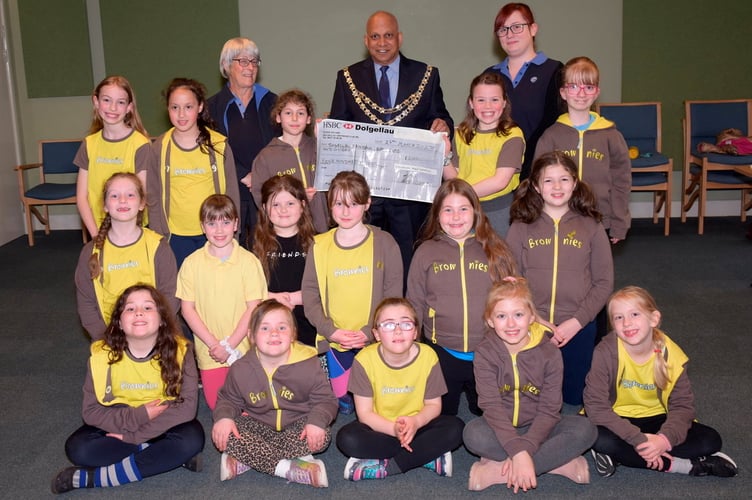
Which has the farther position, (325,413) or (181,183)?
(181,183)

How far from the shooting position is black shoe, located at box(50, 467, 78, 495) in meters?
3.05

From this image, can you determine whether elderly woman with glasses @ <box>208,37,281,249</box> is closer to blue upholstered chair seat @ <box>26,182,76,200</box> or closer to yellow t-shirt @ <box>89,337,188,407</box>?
yellow t-shirt @ <box>89,337,188,407</box>

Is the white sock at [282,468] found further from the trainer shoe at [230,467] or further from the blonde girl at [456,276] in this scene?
the blonde girl at [456,276]

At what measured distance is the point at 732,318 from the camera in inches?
197

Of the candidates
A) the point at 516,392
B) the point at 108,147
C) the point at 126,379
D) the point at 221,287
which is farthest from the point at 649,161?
the point at 126,379

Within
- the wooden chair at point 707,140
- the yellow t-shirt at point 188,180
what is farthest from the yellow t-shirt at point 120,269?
the wooden chair at point 707,140

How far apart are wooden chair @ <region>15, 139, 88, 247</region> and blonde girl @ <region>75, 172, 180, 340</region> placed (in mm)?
4276

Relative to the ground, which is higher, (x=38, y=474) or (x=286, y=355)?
(x=286, y=355)

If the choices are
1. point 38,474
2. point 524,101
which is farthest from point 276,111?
point 38,474

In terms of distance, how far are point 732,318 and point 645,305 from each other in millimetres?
2311

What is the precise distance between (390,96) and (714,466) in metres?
2.50

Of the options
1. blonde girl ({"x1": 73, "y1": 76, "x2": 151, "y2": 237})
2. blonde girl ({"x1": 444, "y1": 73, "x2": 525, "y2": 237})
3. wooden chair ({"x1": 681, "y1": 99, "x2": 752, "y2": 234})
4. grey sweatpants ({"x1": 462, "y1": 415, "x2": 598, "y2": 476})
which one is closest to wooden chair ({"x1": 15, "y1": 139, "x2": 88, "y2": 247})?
blonde girl ({"x1": 73, "y1": 76, "x2": 151, "y2": 237})

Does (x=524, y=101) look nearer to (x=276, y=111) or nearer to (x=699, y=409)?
(x=276, y=111)

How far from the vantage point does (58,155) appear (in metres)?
8.09
